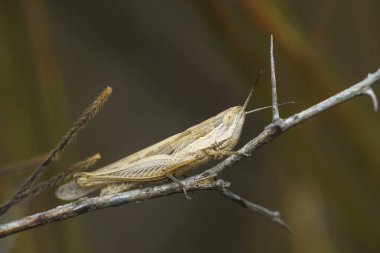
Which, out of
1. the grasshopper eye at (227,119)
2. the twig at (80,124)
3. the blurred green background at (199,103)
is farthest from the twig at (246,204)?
the blurred green background at (199,103)

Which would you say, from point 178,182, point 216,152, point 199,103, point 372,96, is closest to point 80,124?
point 178,182

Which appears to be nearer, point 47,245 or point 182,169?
point 182,169

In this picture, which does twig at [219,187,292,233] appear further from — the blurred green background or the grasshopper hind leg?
the blurred green background

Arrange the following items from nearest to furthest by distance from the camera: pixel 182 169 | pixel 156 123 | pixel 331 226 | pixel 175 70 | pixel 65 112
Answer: pixel 182 169 → pixel 65 112 → pixel 331 226 → pixel 175 70 → pixel 156 123

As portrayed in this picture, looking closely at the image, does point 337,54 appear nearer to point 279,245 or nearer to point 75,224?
point 279,245

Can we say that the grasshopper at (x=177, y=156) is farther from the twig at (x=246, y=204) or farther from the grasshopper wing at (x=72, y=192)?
the twig at (x=246, y=204)

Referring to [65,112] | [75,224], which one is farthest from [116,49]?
[75,224]

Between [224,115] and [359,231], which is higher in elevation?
[224,115]

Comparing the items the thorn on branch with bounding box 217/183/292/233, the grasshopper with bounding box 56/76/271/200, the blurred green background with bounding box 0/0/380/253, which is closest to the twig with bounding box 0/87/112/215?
the grasshopper with bounding box 56/76/271/200
